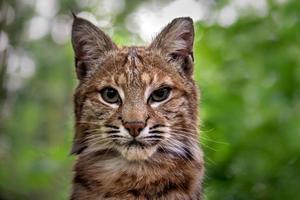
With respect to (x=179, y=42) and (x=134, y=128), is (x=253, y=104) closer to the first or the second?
(x=179, y=42)

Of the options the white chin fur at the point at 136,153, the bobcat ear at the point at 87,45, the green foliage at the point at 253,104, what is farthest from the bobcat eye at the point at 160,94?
the green foliage at the point at 253,104

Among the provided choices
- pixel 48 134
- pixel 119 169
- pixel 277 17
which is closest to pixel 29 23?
pixel 48 134

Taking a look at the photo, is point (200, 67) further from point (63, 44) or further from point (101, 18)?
point (63, 44)

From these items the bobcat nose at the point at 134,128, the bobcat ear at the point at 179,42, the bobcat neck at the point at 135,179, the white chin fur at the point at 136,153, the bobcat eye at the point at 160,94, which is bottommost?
the bobcat neck at the point at 135,179

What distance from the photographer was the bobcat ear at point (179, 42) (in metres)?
5.34

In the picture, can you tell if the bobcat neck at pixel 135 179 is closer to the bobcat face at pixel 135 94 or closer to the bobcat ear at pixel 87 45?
the bobcat face at pixel 135 94

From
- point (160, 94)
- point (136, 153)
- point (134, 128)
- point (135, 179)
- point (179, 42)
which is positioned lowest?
point (135, 179)

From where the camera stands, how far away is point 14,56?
10352 millimetres

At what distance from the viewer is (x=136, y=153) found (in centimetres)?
492

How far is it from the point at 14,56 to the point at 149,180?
571 cm

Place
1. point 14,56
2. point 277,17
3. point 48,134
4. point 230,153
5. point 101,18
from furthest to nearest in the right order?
point 48,134, point 14,56, point 101,18, point 277,17, point 230,153

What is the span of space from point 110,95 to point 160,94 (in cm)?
31

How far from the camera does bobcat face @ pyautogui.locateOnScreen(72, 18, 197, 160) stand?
4.91 m

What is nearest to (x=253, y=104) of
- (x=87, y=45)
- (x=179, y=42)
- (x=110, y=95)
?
(x=179, y=42)
